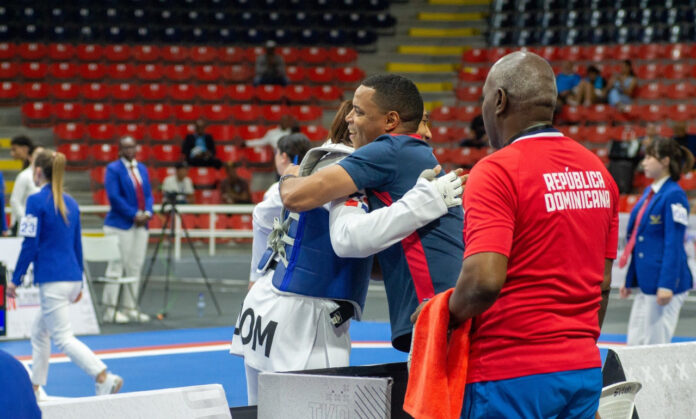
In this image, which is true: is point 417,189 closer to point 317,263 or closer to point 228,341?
point 317,263

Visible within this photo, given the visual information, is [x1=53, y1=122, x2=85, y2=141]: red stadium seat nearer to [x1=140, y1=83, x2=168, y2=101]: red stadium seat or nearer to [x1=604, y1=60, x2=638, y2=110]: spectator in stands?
[x1=140, y1=83, x2=168, y2=101]: red stadium seat

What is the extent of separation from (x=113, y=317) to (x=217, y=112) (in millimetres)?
8590

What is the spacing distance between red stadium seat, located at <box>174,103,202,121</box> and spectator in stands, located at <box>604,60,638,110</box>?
7.74 m

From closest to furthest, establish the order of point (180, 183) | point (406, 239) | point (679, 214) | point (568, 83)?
1. point (406, 239)
2. point (679, 214)
3. point (180, 183)
4. point (568, 83)

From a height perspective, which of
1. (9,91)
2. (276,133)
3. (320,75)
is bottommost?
(276,133)

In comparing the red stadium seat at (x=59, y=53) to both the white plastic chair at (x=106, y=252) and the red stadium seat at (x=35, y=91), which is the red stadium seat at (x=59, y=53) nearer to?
the red stadium seat at (x=35, y=91)

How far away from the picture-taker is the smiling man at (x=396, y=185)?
2859mm

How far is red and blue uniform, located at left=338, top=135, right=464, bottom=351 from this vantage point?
2.86 metres

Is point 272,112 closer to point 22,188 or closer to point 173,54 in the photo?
point 173,54

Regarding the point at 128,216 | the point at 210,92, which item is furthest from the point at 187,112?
the point at 128,216

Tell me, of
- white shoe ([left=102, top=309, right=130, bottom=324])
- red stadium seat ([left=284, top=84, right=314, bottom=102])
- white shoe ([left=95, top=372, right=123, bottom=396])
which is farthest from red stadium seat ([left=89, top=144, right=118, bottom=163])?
white shoe ([left=95, top=372, right=123, bottom=396])

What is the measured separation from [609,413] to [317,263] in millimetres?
1221

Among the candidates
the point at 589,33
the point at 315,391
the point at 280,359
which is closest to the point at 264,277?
the point at 280,359

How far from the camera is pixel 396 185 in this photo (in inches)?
116
